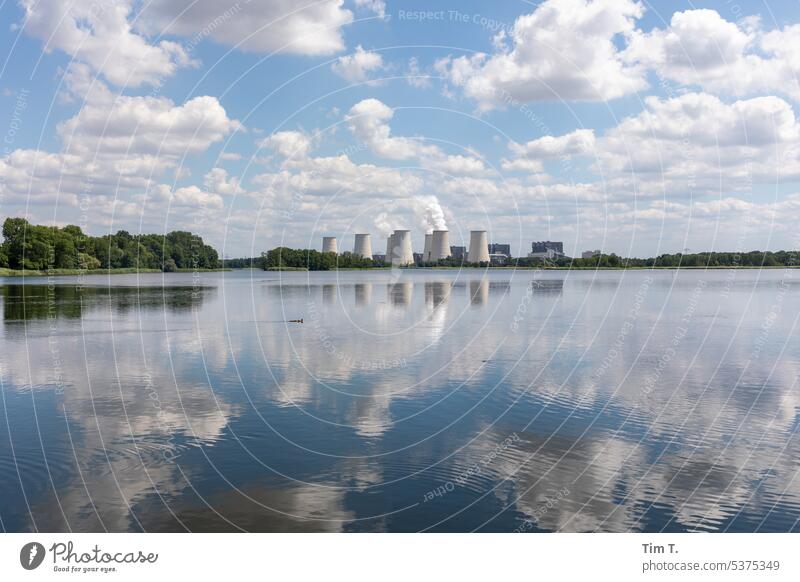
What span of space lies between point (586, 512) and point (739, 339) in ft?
119

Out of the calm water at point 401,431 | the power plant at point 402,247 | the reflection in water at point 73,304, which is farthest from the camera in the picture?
the power plant at point 402,247

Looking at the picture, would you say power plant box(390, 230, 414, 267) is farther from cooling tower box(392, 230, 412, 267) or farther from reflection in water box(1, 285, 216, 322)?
reflection in water box(1, 285, 216, 322)

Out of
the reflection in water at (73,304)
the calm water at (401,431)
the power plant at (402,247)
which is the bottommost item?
the calm water at (401,431)

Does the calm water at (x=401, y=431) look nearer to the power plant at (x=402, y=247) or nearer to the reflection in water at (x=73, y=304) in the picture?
the reflection in water at (x=73, y=304)

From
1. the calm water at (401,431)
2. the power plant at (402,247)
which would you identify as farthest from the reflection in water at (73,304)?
the power plant at (402,247)

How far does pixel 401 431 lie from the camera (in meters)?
24.7

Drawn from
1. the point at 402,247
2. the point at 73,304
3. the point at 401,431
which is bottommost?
the point at 401,431

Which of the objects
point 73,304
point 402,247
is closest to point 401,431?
point 73,304

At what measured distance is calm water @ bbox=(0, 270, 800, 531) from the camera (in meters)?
17.6

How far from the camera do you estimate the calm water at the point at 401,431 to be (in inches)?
694

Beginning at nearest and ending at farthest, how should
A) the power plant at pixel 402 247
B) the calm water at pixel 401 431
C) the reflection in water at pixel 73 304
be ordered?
the calm water at pixel 401 431 → the reflection in water at pixel 73 304 → the power plant at pixel 402 247

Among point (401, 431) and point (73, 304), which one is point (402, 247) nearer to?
point (73, 304)

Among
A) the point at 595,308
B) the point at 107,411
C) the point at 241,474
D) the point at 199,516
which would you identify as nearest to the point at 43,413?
the point at 107,411

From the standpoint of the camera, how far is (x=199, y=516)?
1722 centimetres
